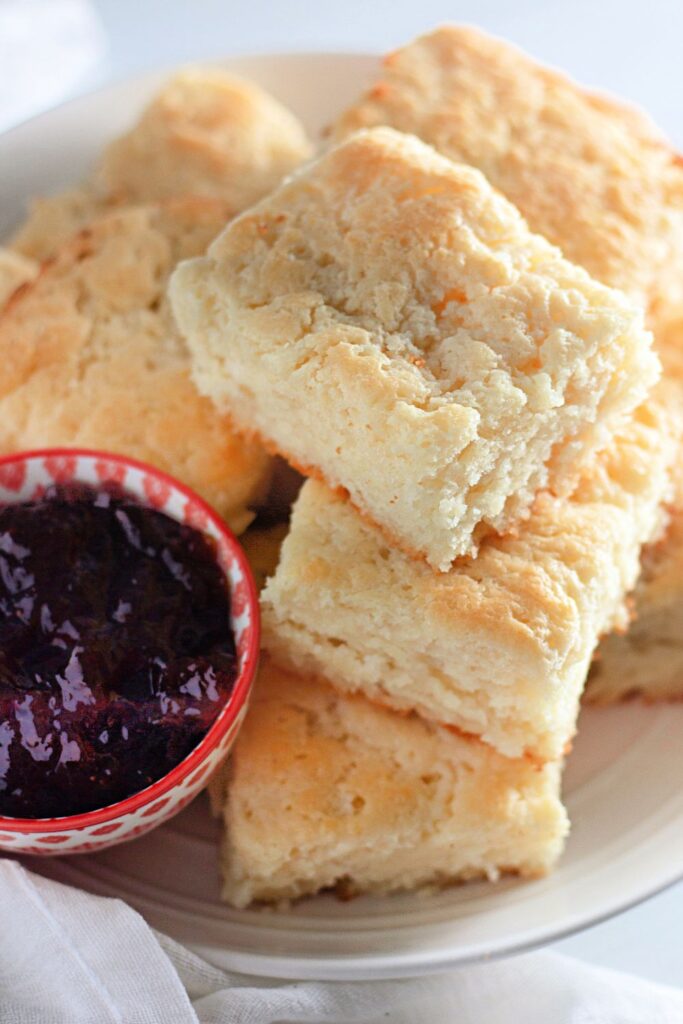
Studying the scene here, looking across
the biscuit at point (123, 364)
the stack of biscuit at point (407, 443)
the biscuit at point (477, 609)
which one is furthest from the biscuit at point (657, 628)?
the biscuit at point (123, 364)

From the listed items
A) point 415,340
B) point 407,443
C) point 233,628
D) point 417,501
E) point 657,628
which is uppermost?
point 415,340

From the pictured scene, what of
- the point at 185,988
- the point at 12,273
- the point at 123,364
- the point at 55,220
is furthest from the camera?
the point at 55,220

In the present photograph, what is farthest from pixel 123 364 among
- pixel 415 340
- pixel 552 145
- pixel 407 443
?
pixel 552 145

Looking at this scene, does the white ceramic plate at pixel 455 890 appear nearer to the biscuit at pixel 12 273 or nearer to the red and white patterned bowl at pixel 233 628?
the red and white patterned bowl at pixel 233 628

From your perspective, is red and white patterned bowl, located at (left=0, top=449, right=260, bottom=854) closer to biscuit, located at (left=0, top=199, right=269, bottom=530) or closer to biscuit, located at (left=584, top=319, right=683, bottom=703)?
biscuit, located at (left=0, top=199, right=269, bottom=530)

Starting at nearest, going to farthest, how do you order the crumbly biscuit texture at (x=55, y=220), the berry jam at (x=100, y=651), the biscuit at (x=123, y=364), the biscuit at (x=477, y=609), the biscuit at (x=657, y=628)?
the berry jam at (x=100, y=651)
the biscuit at (x=477, y=609)
the biscuit at (x=123, y=364)
the biscuit at (x=657, y=628)
the crumbly biscuit texture at (x=55, y=220)

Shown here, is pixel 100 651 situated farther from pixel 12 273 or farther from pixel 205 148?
pixel 205 148

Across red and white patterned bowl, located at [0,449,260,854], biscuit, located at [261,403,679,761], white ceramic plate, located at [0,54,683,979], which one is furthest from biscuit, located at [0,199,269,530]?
white ceramic plate, located at [0,54,683,979]
